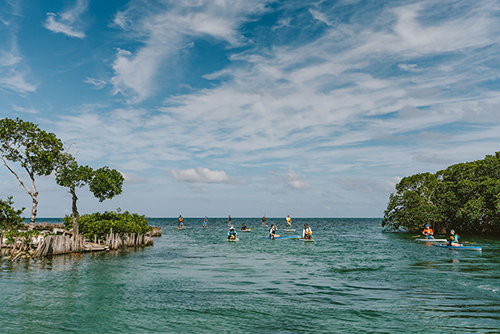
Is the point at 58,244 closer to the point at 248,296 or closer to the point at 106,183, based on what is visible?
the point at 106,183

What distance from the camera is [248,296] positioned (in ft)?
59.1

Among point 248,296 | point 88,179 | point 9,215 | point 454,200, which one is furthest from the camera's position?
point 454,200

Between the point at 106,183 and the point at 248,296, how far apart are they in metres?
24.3

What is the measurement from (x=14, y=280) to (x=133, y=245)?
2036 cm

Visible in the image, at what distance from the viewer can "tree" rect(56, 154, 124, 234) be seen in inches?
1378

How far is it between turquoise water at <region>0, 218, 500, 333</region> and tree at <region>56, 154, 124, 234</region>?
8369 millimetres

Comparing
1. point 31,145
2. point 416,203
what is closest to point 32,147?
point 31,145

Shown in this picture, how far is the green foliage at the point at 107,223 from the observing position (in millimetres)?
36250

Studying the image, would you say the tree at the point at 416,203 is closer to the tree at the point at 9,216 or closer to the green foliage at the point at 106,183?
the green foliage at the point at 106,183

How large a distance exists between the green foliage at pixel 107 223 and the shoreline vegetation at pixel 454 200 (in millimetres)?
45108

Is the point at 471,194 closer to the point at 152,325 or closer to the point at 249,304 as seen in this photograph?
the point at 249,304

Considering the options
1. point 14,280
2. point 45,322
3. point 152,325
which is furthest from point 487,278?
point 14,280

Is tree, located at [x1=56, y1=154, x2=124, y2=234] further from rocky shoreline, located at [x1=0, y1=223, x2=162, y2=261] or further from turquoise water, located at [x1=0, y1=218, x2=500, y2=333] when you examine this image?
turquoise water, located at [x1=0, y1=218, x2=500, y2=333]

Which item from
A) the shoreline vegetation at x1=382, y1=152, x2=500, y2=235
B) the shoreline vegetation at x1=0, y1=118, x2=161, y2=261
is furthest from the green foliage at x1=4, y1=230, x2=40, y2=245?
the shoreline vegetation at x1=382, y1=152, x2=500, y2=235
